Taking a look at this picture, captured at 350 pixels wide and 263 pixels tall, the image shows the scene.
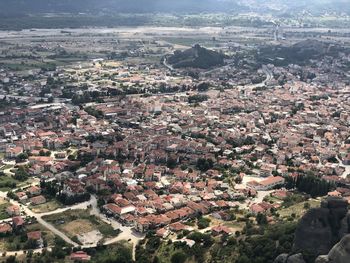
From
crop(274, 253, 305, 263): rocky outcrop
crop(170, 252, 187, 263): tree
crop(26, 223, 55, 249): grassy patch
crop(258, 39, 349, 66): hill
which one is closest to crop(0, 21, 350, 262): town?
crop(26, 223, 55, 249): grassy patch

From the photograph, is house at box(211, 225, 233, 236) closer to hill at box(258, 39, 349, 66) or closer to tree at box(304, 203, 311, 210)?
tree at box(304, 203, 311, 210)

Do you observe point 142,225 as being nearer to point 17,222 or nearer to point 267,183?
point 17,222

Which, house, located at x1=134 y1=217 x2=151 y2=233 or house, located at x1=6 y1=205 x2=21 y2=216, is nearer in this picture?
house, located at x1=134 y1=217 x2=151 y2=233

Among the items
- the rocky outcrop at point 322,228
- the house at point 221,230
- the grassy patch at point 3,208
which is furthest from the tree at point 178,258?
the grassy patch at point 3,208

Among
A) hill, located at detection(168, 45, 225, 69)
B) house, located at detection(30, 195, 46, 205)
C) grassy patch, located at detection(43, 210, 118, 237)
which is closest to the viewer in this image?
grassy patch, located at detection(43, 210, 118, 237)

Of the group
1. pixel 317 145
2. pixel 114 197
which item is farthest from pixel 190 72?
pixel 114 197

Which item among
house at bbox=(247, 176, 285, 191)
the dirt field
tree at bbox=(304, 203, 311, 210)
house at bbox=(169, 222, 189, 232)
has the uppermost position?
tree at bbox=(304, 203, 311, 210)

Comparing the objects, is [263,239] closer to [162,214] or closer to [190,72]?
[162,214]
